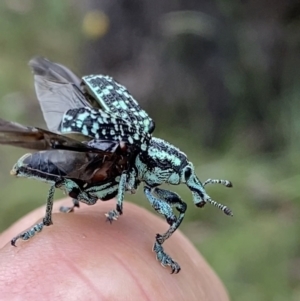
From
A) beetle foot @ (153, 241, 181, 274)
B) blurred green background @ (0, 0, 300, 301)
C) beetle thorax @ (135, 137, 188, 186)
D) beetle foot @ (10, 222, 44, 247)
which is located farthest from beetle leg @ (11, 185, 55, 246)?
blurred green background @ (0, 0, 300, 301)

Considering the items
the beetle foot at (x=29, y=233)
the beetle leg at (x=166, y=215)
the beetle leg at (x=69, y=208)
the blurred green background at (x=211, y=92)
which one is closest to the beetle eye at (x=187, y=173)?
the beetle leg at (x=166, y=215)

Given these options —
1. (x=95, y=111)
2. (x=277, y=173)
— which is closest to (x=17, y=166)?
(x=95, y=111)

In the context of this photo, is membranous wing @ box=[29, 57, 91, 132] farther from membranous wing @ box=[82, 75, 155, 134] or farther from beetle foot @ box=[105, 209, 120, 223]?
beetle foot @ box=[105, 209, 120, 223]

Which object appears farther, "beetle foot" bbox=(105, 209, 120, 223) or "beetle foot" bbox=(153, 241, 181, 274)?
"beetle foot" bbox=(105, 209, 120, 223)

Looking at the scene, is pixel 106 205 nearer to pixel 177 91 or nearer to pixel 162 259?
pixel 162 259

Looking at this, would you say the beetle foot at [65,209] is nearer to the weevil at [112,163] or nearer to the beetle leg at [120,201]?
the weevil at [112,163]

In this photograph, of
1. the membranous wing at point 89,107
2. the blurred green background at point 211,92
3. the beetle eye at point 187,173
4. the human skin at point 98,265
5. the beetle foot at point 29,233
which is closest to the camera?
the human skin at point 98,265
